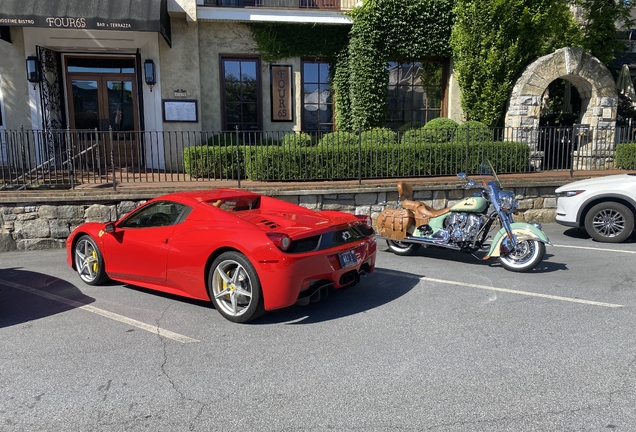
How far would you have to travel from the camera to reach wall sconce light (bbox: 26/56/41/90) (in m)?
13.2

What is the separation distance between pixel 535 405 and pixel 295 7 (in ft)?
45.2

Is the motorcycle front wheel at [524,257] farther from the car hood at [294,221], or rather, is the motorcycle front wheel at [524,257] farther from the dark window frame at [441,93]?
the dark window frame at [441,93]

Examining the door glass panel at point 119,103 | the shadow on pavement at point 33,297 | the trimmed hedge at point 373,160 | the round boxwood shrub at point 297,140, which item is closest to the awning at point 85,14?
the door glass panel at point 119,103

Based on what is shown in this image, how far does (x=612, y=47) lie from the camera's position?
16344mm

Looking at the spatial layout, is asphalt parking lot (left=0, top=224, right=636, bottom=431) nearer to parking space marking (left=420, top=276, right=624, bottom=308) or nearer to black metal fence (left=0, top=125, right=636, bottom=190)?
parking space marking (left=420, top=276, right=624, bottom=308)

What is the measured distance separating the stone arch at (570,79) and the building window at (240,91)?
7515 mm

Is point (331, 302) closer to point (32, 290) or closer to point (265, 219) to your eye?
point (265, 219)

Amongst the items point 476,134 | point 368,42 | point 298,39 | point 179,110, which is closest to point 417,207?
point 476,134

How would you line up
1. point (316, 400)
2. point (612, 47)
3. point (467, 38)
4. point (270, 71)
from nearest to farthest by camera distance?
point (316, 400) → point (467, 38) → point (270, 71) → point (612, 47)

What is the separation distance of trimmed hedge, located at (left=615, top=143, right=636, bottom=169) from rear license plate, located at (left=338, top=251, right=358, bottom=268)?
1146cm

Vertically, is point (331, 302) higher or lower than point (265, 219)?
lower

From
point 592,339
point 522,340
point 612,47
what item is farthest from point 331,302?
point 612,47

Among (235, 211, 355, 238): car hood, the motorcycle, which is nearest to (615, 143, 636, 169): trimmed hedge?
the motorcycle

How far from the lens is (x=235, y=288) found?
4.95m
